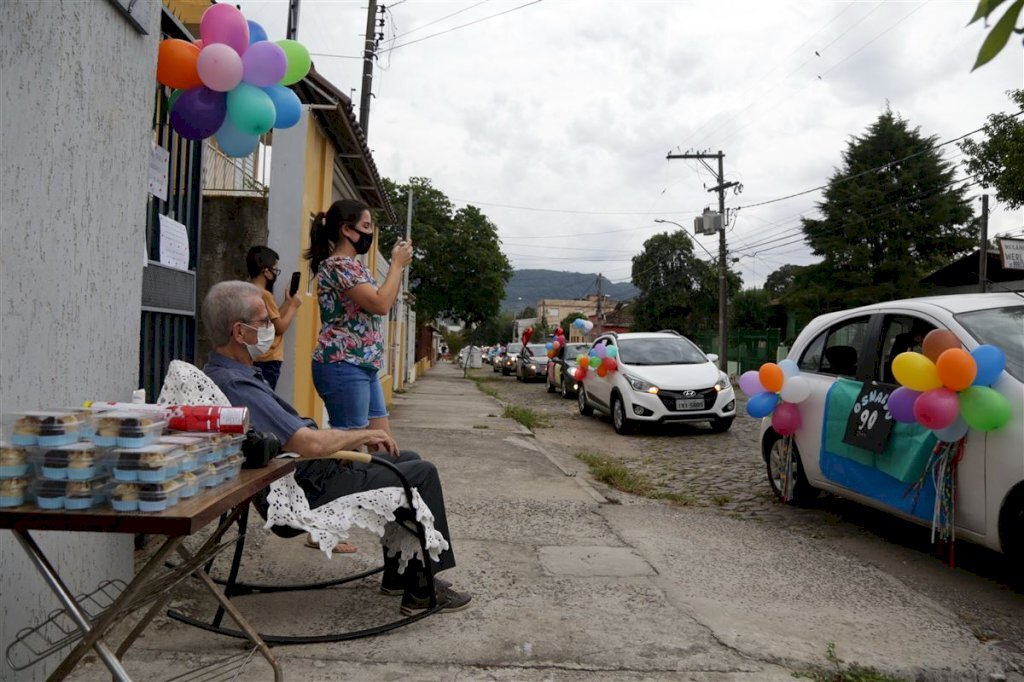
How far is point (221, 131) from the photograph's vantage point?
4.04 m

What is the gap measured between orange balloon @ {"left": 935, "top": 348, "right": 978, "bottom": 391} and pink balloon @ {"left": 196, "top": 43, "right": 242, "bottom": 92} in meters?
3.97

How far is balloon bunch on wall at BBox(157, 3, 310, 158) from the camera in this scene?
3.75 m

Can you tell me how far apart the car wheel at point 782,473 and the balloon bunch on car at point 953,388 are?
5.82 ft

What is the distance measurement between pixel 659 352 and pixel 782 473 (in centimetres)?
632

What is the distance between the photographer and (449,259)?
3644cm

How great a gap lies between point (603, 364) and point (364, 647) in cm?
1007

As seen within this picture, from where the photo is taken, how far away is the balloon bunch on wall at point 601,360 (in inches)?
504

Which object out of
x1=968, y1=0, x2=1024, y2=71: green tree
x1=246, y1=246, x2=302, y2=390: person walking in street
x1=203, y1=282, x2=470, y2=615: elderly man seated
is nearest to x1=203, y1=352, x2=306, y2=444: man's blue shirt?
x1=203, y1=282, x2=470, y2=615: elderly man seated

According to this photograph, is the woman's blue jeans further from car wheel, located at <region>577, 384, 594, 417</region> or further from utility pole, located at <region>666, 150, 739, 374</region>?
utility pole, located at <region>666, 150, 739, 374</region>

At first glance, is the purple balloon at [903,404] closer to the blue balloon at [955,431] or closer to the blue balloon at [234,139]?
the blue balloon at [955,431]

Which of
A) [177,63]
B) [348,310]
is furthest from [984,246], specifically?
[177,63]

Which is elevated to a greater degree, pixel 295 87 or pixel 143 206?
pixel 295 87

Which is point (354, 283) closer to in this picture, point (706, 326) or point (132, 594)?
point (132, 594)

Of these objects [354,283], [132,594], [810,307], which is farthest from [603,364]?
[810,307]
